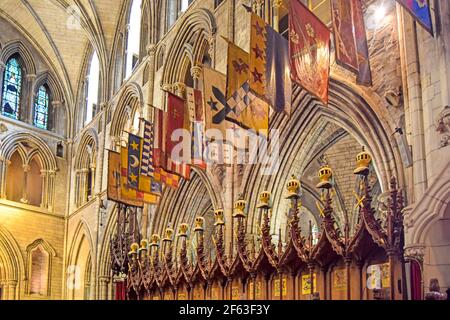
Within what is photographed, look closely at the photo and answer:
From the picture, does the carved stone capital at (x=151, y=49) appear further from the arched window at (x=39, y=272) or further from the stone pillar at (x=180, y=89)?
the arched window at (x=39, y=272)

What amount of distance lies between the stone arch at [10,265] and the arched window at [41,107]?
4.97 metres

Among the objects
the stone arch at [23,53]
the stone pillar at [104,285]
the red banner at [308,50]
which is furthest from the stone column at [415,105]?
the stone arch at [23,53]

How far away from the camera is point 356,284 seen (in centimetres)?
1034

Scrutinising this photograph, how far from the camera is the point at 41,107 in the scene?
28.3m

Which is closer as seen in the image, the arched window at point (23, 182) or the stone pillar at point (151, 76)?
the stone pillar at point (151, 76)

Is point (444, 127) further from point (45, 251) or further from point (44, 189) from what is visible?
point (44, 189)

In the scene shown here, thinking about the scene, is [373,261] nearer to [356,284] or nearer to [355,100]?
[356,284]

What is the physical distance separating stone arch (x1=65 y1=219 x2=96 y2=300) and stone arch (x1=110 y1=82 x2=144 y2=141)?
3.88m

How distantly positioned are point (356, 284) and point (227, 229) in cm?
504

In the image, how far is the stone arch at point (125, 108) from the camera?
73.4 feet

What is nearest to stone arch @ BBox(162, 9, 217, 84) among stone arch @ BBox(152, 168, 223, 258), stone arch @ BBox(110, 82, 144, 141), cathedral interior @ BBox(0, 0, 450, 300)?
cathedral interior @ BBox(0, 0, 450, 300)

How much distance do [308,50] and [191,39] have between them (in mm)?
9109

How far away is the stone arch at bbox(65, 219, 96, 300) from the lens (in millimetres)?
25391
